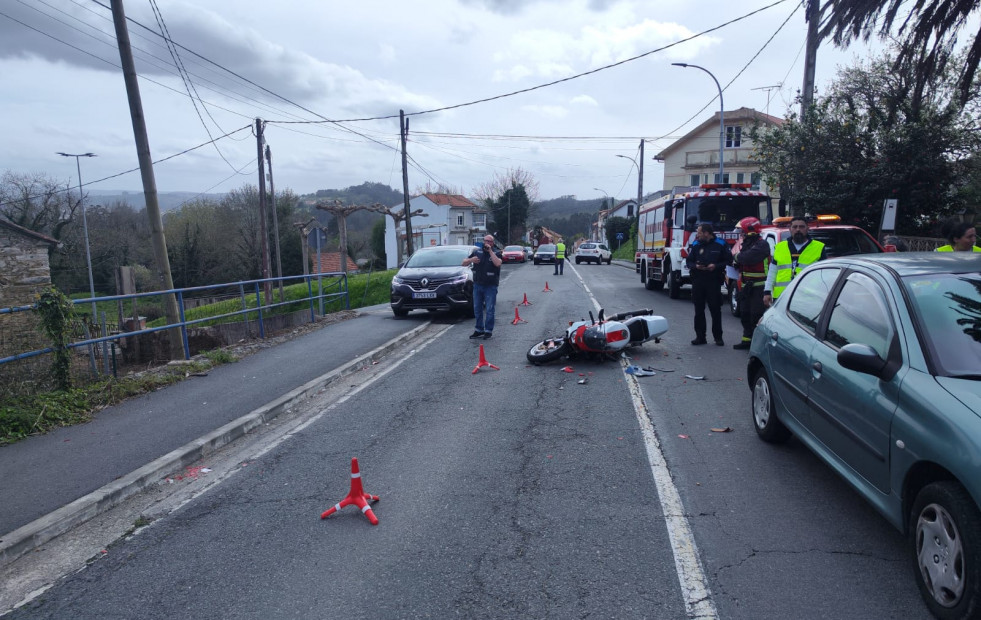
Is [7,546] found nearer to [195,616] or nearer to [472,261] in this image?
[195,616]

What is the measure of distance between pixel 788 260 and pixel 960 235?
1.76 metres

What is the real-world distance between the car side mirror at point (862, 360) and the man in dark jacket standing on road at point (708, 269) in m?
6.13

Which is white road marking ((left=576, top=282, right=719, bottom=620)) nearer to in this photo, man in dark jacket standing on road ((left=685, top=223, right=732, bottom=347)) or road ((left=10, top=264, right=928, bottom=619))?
road ((left=10, top=264, right=928, bottom=619))

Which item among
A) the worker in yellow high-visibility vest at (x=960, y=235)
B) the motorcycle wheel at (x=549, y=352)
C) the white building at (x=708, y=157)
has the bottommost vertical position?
the motorcycle wheel at (x=549, y=352)

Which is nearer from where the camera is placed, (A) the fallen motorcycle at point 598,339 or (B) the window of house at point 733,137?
(A) the fallen motorcycle at point 598,339

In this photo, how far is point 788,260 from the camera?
7742mm

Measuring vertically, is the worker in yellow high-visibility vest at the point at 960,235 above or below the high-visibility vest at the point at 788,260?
above

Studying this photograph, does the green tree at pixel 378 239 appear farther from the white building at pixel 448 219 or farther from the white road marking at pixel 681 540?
the white road marking at pixel 681 540

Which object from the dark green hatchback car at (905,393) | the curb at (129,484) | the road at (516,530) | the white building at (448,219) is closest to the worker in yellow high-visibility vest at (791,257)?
the road at (516,530)

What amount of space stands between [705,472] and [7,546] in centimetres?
451

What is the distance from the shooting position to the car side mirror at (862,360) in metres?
3.22

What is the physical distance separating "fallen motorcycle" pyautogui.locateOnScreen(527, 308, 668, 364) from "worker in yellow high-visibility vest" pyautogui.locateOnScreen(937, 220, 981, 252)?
11.8 ft

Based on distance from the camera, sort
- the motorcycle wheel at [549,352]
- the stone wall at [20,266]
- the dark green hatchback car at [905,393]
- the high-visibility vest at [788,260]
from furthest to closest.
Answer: the stone wall at [20,266] → the motorcycle wheel at [549,352] → the high-visibility vest at [788,260] → the dark green hatchback car at [905,393]

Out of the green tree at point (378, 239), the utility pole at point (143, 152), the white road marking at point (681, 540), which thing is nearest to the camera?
the white road marking at point (681, 540)
